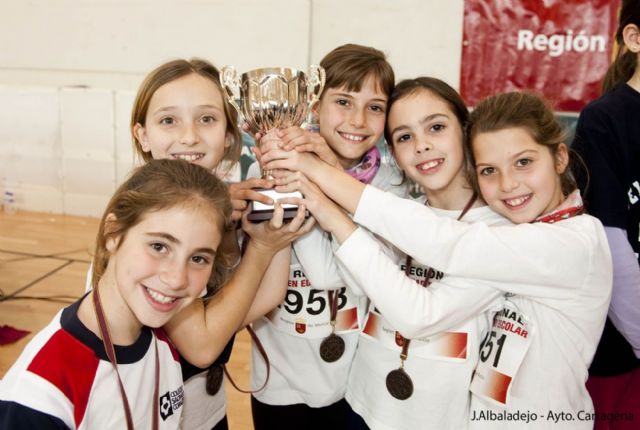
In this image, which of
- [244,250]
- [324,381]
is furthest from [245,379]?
[244,250]

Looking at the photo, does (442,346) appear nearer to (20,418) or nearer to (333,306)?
(333,306)

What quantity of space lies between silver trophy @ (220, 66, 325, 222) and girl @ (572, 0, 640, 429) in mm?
757

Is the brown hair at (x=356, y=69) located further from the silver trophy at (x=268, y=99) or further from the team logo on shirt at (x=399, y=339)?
the team logo on shirt at (x=399, y=339)

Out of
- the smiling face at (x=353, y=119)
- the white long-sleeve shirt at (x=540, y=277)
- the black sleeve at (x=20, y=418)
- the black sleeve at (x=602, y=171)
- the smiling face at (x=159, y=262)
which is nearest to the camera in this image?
the black sleeve at (x=20, y=418)

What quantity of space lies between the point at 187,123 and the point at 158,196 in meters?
0.37

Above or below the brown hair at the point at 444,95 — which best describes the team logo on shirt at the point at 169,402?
below

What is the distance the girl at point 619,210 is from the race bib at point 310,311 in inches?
26.6

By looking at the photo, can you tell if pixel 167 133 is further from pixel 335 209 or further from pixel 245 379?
pixel 245 379

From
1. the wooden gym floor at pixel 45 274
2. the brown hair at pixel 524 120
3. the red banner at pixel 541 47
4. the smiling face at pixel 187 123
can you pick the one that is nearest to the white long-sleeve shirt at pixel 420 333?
the brown hair at pixel 524 120

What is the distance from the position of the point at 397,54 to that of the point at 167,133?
344 cm

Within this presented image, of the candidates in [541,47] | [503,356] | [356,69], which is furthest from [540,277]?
[541,47]

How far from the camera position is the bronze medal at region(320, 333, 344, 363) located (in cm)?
147

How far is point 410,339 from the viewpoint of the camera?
1.32 metres

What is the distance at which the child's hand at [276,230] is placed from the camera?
131cm
